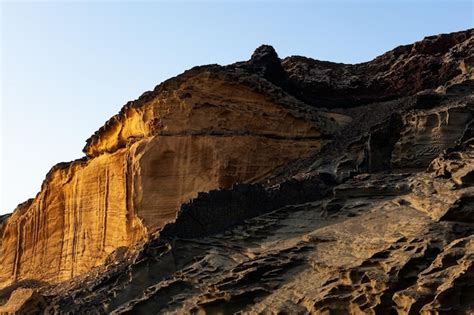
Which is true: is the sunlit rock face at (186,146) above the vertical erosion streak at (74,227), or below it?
above

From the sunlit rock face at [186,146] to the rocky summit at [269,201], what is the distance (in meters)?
0.04

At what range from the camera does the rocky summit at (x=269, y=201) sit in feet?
42.3

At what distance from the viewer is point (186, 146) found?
76.1ft

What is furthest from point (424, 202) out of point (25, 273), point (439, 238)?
point (25, 273)

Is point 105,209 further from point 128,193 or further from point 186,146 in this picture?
point 186,146

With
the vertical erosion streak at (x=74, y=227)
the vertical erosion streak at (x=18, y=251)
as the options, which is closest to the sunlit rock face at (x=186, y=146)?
the vertical erosion streak at (x=74, y=227)

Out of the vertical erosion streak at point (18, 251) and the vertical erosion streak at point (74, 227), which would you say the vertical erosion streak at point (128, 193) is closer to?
the vertical erosion streak at point (74, 227)

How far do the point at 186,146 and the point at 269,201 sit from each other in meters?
6.25

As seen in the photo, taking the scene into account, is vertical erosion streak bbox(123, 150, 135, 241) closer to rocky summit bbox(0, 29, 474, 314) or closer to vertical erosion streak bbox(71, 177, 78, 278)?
rocky summit bbox(0, 29, 474, 314)

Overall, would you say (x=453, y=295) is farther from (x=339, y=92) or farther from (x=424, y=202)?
(x=339, y=92)

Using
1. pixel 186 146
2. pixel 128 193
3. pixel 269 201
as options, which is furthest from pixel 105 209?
pixel 269 201

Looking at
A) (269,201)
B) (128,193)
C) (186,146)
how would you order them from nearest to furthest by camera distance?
(269,201) → (186,146) → (128,193)

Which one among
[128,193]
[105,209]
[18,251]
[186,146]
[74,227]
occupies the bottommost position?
[18,251]

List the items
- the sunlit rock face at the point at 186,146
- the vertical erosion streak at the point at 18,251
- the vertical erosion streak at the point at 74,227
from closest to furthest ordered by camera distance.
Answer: the sunlit rock face at the point at 186,146 → the vertical erosion streak at the point at 74,227 → the vertical erosion streak at the point at 18,251
